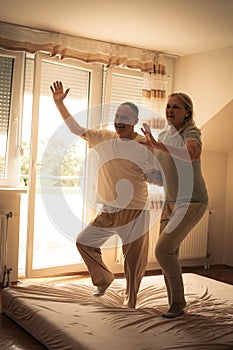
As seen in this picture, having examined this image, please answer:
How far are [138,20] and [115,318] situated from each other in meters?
2.25

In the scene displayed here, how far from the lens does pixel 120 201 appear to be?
3.26m

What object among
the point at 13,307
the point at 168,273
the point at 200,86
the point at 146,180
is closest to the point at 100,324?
the point at 168,273

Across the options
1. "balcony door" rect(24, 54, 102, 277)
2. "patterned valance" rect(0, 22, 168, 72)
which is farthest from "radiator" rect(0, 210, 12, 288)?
"patterned valance" rect(0, 22, 168, 72)

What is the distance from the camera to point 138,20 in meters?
3.73

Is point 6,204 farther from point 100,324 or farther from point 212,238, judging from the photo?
point 212,238

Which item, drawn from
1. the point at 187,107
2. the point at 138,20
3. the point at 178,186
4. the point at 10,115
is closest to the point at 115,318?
the point at 178,186

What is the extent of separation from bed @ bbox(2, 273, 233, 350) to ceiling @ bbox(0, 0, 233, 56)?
204 centimetres

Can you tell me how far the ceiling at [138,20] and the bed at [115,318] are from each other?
204cm

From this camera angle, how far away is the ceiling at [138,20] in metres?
3.35

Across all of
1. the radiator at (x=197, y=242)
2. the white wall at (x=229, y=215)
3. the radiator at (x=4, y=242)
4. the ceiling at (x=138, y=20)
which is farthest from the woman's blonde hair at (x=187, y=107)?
the white wall at (x=229, y=215)

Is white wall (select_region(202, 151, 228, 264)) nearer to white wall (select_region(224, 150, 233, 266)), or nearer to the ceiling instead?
white wall (select_region(224, 150, 233, 266))

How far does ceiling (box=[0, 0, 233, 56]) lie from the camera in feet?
11.0

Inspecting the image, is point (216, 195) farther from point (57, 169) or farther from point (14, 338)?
point (14, 338)

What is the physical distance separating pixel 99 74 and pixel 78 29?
0.59 metres
